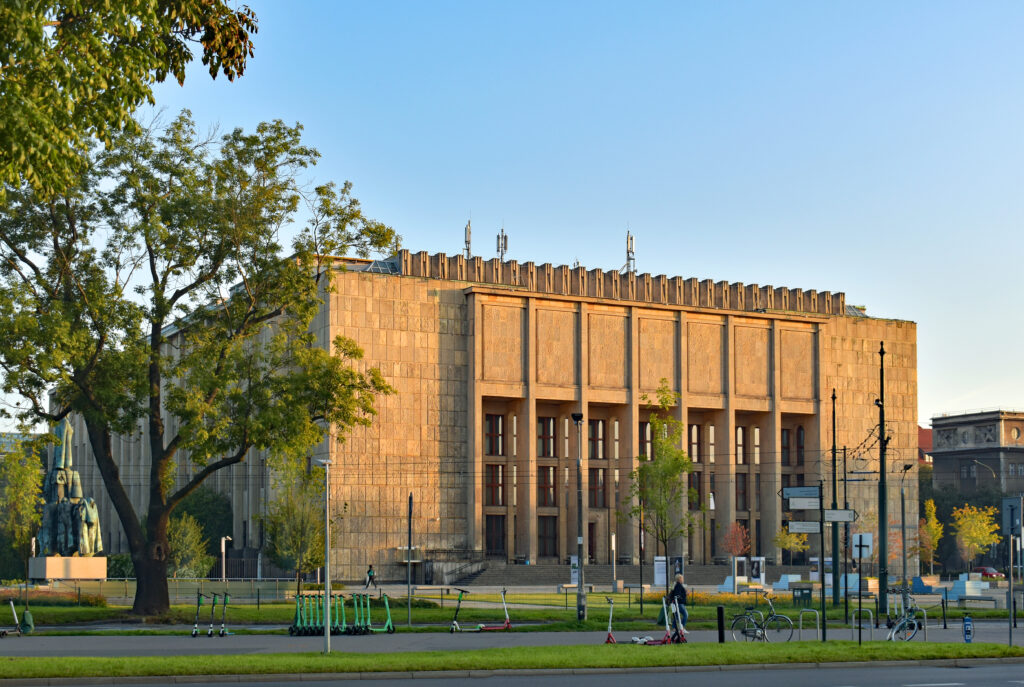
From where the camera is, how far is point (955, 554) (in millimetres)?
125438

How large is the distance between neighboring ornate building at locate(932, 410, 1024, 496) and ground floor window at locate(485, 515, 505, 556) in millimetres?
77751

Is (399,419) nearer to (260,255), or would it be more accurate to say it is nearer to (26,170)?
(260,255)

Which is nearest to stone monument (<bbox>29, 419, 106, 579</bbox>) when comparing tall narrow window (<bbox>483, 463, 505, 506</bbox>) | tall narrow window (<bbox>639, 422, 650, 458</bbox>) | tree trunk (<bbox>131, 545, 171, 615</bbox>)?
tree trunk (<bbox>131, 545, 171, 615</bbox>)

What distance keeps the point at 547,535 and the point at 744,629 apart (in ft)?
206

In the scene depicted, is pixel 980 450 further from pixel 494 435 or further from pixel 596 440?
pixel 494 435

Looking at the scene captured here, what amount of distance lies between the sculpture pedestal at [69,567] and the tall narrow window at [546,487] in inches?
1538

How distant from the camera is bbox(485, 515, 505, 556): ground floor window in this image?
293ft

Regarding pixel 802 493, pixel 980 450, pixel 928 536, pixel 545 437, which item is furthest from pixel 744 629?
pixel 980 450

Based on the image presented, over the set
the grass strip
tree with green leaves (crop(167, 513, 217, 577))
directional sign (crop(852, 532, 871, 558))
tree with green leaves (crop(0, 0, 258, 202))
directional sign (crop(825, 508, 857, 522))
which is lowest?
tree with green leaves (crop(167, 513, 217, 577))

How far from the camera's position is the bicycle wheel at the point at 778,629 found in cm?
2981

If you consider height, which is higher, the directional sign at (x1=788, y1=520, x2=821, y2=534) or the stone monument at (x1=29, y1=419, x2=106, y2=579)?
the directional sign at (x1=788, y1=520, x2=821, y2=534)

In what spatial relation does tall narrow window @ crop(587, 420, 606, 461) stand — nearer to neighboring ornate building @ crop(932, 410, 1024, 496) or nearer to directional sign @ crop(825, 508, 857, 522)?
directional sign @ crop(825, 508, 857, 522)

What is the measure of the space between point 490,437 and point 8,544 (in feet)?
122

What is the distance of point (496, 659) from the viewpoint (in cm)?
2283
